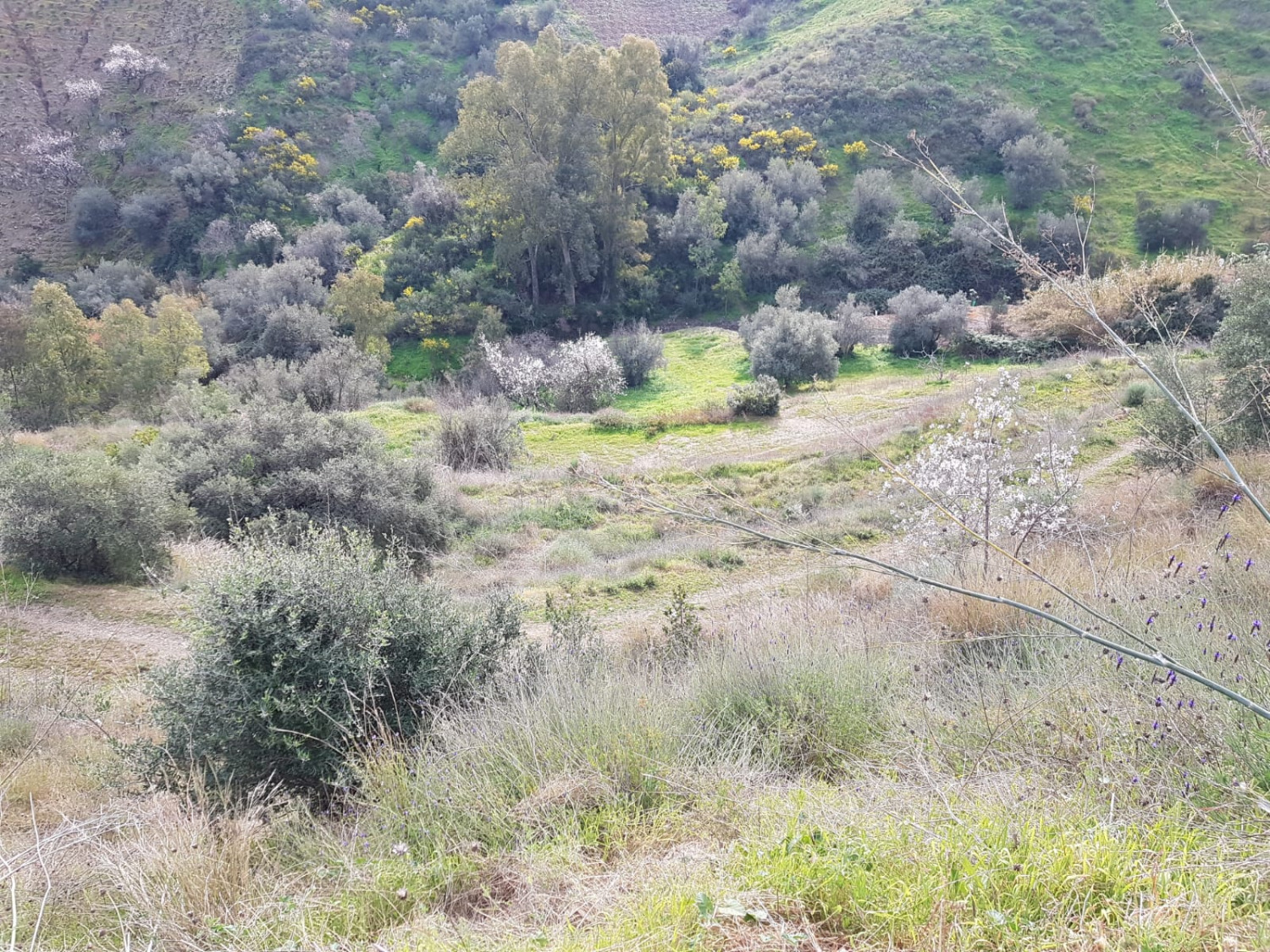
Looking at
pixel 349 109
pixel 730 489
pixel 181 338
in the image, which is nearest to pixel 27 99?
pixel 349 109

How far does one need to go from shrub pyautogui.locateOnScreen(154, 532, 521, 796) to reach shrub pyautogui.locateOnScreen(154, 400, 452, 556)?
275 inches

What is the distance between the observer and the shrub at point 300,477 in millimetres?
11680

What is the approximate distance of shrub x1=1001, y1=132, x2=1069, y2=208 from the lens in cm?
3347

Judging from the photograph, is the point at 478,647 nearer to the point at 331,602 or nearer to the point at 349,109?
the point at 331,602

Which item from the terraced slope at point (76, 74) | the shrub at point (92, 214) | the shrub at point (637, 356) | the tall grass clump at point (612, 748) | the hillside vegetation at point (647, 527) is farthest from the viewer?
the terraced slope at point (76, 74)

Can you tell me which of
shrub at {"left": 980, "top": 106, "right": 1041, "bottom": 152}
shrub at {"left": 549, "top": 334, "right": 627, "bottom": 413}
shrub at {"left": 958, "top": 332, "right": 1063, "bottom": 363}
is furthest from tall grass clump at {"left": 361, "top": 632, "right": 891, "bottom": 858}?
shrub at {"left": 980, "top": 106, "right": 1041, "bottom": 152}

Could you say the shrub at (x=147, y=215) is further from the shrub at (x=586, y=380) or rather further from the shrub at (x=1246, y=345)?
the shrub at (x=1246, y=345)

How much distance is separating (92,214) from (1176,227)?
2076 inches

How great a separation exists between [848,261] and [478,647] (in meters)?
32.5

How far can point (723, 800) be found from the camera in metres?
2.72

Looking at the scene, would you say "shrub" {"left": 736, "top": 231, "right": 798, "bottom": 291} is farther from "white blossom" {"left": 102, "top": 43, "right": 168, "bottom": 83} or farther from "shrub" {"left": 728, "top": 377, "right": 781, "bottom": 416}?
"white blossom" {"left": 102, "top": 43, "right": 168, "bottom": 83}

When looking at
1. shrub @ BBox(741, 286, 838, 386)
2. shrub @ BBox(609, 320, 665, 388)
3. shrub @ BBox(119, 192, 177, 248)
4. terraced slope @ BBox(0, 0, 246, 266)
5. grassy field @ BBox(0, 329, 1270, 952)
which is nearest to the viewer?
grassy field @ BBox(0, 329, 1270, 952)

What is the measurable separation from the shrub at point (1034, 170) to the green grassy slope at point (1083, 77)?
102 cm

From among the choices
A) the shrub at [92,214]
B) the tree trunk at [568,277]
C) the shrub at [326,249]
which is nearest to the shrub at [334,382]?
the tree trunk at [568,277]
